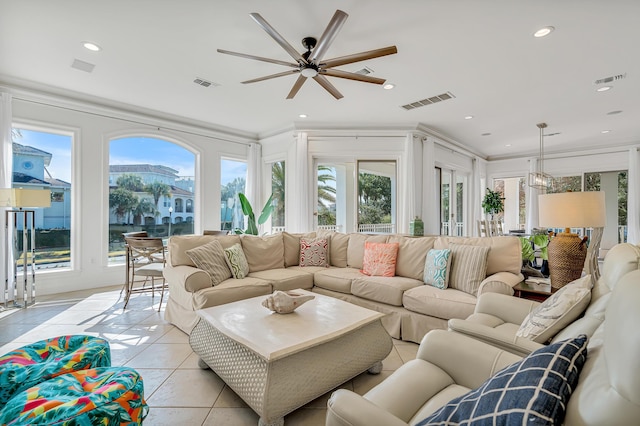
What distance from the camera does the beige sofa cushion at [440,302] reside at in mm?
2428

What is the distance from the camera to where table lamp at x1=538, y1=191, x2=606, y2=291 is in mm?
2262

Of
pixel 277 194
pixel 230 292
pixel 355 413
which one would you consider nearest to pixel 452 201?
pixel 277 194

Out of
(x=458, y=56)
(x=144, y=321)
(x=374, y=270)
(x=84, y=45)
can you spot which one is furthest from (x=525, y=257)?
(x=84, y=45)

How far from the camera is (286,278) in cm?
329

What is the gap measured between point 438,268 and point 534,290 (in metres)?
0.76

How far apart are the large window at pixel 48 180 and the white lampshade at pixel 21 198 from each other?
0.97m

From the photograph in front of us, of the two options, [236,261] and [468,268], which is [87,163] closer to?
[236,261]

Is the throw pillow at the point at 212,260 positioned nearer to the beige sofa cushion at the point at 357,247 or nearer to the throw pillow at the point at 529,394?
the beige sofa cushion at the point at 357,247

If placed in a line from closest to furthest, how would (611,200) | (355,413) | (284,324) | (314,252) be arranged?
1. (355,413)
2. (284,324)
3. (314,252)
4. (611,200)

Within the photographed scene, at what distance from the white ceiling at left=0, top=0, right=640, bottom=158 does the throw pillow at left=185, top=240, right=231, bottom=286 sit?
209cm

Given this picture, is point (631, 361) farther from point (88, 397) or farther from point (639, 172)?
point (639, 172)

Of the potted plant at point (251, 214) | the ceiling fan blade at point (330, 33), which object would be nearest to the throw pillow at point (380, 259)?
the ceiling fan blade at point (330, 33)

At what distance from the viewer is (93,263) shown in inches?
179

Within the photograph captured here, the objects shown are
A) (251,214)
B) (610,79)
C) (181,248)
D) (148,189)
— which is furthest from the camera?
(251,214)
